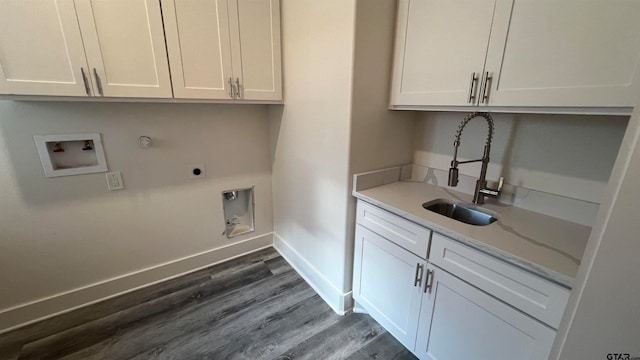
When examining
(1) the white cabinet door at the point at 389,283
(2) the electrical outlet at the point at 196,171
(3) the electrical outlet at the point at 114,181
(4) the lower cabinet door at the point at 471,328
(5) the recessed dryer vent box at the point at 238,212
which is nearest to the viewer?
(4) the lower cabinet door at the point at 471,328

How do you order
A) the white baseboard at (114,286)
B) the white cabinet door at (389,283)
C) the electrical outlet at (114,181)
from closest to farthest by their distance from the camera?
the white cabinet door at (389,283), the white baseboard at (114,286), the electrical outlet at (114,181)

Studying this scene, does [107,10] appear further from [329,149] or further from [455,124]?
[455,124]

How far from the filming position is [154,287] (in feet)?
7.06

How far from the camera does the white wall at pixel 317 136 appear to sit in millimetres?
1561

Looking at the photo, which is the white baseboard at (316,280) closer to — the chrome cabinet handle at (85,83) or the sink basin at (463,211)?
the sink basin at (463,211)

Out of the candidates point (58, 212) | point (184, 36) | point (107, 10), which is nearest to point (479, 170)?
point (184, 36)

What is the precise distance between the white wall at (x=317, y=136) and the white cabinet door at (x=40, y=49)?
1249 millimetres

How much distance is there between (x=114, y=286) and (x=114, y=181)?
0.85m

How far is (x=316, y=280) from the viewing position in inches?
84.4

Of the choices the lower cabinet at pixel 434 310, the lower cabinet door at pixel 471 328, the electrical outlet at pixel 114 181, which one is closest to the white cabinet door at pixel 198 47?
the electrical outlet at pixel 114 181

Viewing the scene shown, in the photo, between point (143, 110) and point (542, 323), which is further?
point (143, 110)

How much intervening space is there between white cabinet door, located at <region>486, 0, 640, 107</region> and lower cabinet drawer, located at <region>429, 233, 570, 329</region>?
2.20 feet

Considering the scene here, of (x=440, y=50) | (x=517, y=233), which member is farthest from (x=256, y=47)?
(x=517, y=233)

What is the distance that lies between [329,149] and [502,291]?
118 cm
